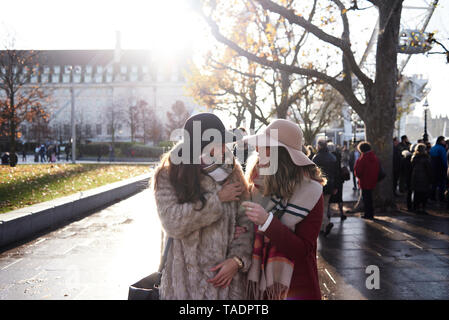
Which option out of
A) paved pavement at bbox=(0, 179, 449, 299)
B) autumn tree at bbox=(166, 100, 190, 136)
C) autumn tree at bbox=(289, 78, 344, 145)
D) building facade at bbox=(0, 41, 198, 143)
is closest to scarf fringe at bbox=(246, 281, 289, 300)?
paved pavement at bbox=(0, 179, 449, 299)

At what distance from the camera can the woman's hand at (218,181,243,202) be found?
226 centimetres

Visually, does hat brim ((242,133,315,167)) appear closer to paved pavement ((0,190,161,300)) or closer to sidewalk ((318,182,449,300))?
sidewalk ((318,182,449,300))

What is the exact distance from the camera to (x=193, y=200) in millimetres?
2232

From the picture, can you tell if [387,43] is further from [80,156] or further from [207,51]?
[80,156]

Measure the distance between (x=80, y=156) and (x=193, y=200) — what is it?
4484cm

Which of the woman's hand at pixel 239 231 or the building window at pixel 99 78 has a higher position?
the building window at pixel 99 78

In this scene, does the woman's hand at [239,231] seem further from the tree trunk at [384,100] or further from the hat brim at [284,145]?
the tree trunk at [384,100]

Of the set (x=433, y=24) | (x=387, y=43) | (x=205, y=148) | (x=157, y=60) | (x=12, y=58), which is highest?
(x=157, y=60)

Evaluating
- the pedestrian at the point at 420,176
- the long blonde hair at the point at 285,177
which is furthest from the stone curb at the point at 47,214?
the pedestrian at the point at 420,176

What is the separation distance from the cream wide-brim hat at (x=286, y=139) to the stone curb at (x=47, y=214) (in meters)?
3.04

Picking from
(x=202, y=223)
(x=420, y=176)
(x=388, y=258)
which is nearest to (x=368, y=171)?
(x=420, y=176)

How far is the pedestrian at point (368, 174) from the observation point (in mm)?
9531

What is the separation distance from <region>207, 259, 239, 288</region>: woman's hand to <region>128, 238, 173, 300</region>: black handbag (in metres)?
0.31
